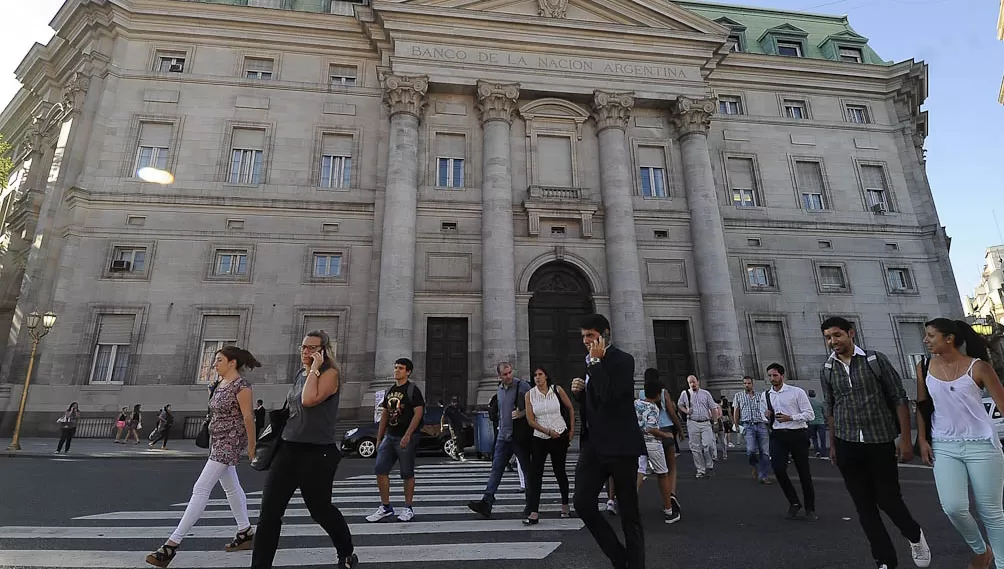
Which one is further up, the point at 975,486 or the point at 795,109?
the point at 795,109

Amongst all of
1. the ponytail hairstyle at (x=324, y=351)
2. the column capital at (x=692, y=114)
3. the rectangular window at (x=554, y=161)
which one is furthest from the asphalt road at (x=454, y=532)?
the column capital at (x=692, y=114)

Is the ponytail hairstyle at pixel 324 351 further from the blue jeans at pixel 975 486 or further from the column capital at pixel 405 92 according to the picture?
the column capital at pixel 405 92

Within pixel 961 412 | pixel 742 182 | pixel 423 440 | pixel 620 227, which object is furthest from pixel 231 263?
pixel 742 182

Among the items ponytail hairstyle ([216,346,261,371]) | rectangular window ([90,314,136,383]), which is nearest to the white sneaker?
ponytail hairstyle ([216,346,261,371])

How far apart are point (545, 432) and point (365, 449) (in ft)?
33.6

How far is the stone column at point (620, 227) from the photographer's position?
70.9ft

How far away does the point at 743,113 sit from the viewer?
91.7ft

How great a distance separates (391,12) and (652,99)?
13537 millimetres

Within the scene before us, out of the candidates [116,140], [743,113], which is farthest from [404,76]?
[743,113]

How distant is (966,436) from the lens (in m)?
3.79

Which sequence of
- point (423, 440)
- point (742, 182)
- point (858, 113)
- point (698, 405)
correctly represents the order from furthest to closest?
point (858, 113) < point (742, 182) < point (423, 440) < point (698, 405)

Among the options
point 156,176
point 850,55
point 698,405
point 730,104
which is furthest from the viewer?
point 850,55

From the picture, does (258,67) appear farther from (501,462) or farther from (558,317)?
(501,462)

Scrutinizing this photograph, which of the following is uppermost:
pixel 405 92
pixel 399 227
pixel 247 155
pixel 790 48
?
pixel 790 48
